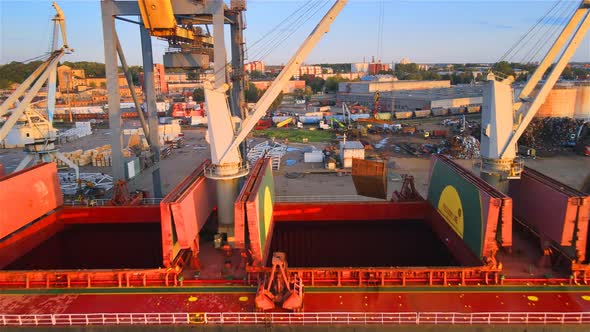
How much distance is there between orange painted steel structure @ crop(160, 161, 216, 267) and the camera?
44.6ft

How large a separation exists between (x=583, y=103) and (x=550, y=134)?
54.3 ft

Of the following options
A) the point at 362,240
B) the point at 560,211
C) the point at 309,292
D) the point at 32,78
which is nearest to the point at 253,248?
the point at 309,292

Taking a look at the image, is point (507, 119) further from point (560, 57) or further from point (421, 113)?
point (421, 113)

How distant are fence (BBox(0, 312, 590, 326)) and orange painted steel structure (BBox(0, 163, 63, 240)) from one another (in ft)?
19.8

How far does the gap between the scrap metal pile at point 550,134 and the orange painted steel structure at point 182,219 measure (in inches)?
1651

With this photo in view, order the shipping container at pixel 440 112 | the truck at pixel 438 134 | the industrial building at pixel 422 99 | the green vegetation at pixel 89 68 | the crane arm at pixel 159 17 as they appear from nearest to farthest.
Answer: the crane arm at pixel 159 17 → the truck at pixel 438 134 → the shipping container at pixel 440 112 → the industrial building at pixel 422 99 → the green vegetation at pixel 89 68

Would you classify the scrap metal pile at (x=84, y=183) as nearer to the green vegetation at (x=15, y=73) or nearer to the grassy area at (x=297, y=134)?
the grassy area at (x=297, y=134)

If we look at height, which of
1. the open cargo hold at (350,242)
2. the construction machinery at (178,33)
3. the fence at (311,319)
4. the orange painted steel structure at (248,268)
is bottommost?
the open cargo hold at (350,242)

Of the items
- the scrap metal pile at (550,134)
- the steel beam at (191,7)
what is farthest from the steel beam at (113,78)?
the scrap metal pile at (550,134)

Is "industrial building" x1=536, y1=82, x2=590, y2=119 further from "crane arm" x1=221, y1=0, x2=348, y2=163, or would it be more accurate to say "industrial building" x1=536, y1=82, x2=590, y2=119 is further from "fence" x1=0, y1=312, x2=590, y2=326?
"fence" x1=0, y1=312, x2=590, y2=326

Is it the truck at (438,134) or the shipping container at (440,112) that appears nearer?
the truck at (438,134)

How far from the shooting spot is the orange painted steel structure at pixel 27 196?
1599 cm

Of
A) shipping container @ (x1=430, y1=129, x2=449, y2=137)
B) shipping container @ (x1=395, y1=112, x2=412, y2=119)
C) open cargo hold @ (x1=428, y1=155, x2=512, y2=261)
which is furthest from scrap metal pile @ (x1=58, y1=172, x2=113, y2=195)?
shipping container @ (x1=395, y1=112, x2=412, y2=119)

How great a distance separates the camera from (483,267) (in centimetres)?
1286
